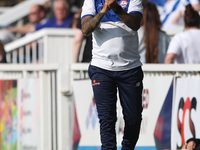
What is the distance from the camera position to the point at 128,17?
4.25 metres

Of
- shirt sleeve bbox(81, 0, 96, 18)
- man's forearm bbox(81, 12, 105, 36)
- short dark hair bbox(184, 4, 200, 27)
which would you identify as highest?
shirt sleeve bbox(81, 0, 96, 18)

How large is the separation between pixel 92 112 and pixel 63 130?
621 mm

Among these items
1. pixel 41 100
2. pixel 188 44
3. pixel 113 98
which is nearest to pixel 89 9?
pixel 113 98

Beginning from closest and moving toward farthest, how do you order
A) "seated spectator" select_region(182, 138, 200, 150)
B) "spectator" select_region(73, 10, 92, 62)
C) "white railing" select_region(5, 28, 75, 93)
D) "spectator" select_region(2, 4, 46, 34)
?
"seated spectator" select_region(182, 138, 200, 150)
"spectator" select_region(73, 10, 92, 62)
"white railing" select_region(5, 28, 75, 93)
"spectator" select_region(2, 4, 46, 34)

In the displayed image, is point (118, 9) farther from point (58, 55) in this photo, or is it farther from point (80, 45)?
point (58, 55)

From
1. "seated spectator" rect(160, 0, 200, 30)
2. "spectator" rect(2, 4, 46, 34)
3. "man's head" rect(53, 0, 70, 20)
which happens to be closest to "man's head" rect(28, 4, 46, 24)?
"spectator" rect(2, 4, 46, 34)

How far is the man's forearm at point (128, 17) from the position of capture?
4148 millimetres

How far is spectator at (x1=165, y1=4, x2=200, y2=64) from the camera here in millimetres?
6691

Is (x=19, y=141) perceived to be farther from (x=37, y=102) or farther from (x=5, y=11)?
(x=5, y=11)

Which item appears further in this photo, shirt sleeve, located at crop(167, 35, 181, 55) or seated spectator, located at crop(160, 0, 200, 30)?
seated spectator, located at crop(160, 0, 200, 30)

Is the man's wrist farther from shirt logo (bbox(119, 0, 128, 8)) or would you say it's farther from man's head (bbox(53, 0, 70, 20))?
man's head (bbox(53, 0, 70, 20))

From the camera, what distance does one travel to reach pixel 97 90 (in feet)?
14.8

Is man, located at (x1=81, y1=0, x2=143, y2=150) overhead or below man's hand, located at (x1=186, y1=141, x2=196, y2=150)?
overhead

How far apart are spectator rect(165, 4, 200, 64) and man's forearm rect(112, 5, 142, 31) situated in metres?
2.38
